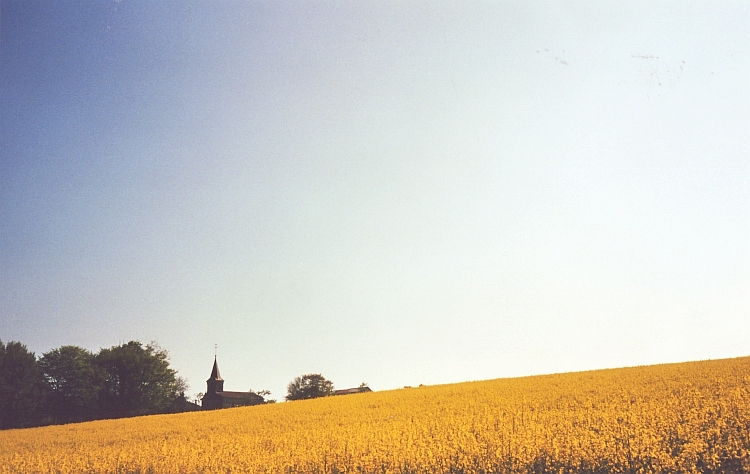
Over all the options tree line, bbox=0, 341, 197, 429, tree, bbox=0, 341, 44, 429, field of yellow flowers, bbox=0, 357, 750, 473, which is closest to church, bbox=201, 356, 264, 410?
tree line, bbox=0, 341, 197, 429

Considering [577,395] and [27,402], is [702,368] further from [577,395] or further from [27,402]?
[27,402]

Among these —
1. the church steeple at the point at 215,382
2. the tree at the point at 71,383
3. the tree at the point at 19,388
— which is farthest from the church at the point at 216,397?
the tree at the point at 19,388

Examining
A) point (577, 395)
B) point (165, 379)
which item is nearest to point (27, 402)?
point (165, 379)

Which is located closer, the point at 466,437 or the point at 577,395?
the point at 466,437

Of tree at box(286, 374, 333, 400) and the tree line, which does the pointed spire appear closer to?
the tree line

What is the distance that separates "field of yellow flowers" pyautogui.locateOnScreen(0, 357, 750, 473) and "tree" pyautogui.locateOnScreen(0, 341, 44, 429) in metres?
33.2

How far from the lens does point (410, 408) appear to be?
20.4 meters

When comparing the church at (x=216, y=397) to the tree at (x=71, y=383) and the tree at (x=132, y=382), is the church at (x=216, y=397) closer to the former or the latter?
the tree at (x=132, y=382)

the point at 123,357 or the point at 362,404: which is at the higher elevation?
the point at 123,357

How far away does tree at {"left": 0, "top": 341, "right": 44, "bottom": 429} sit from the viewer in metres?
46.6

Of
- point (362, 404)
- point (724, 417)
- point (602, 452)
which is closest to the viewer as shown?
point (602, 452)

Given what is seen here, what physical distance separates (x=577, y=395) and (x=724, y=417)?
22.7ft

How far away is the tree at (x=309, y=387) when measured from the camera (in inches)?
2264

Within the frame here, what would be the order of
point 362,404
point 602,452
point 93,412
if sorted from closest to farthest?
point 602,452 → point 362,404 → point 93,412
